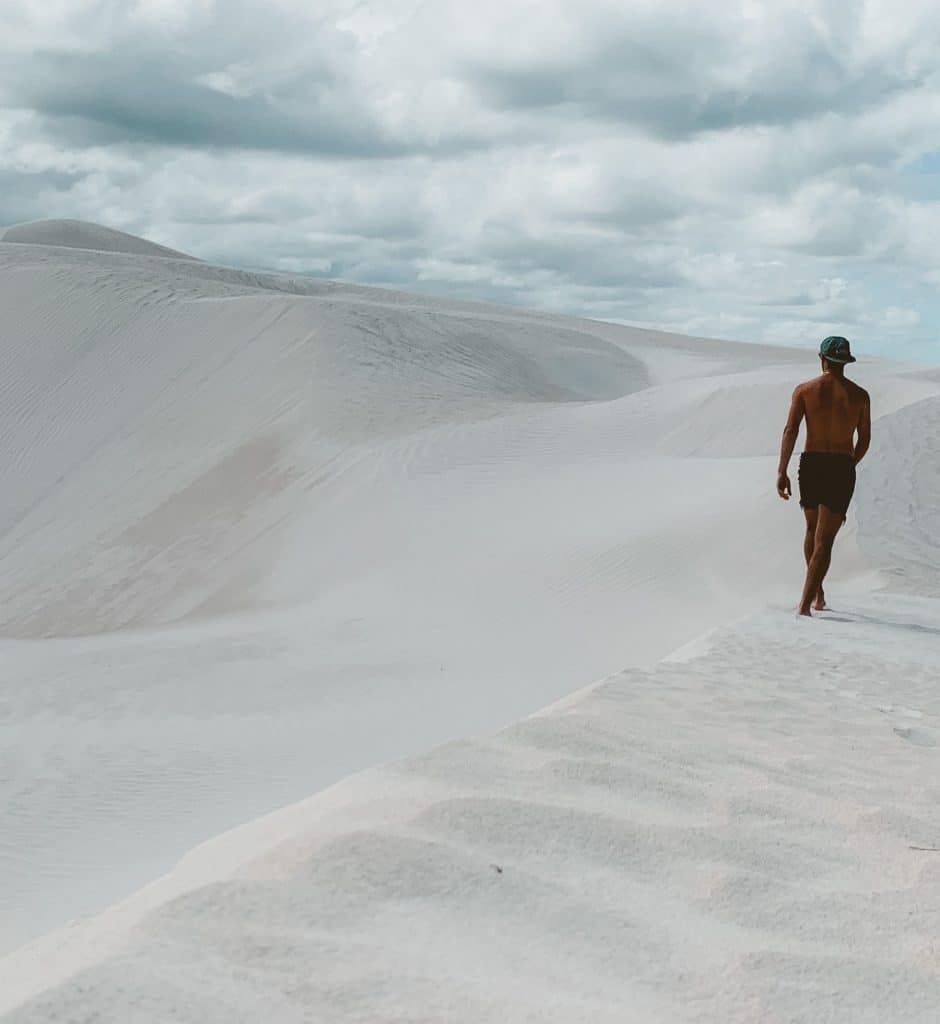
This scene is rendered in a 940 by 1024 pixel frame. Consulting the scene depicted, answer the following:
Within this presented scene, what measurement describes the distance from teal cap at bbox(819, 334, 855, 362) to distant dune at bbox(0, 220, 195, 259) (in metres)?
51.7

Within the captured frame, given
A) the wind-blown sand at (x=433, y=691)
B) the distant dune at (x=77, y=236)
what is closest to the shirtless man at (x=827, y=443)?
the wind-blown sand at (x=433, y=691)

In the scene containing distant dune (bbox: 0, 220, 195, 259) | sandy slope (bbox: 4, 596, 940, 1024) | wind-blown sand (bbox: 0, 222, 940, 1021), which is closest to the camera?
sandy slope (bbox: 4, 596, 940, 1024)

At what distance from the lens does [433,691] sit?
8.11 meters

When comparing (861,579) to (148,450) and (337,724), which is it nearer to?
(337,724)

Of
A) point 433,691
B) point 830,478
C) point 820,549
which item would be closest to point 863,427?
point 830,478

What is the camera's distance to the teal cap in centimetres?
760

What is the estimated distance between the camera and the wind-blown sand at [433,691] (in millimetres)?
2238

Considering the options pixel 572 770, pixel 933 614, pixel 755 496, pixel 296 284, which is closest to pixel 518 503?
pixel 755 496

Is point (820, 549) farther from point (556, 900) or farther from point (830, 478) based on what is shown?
point (556, 900)

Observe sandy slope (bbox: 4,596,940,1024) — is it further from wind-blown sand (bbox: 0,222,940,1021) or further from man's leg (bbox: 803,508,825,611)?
man's leg (bbox: 803,508,825,611)

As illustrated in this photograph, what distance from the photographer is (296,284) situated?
51.7 metres

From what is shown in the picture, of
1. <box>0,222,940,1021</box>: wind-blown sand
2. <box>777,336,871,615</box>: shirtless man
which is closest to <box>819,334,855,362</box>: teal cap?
<box>777,336,871,615</box>: shirtless man

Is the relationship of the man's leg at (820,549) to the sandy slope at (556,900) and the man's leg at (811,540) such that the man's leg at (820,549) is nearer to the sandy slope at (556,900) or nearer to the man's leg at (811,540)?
the man's leg at (811,540)

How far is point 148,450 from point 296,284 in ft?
108
